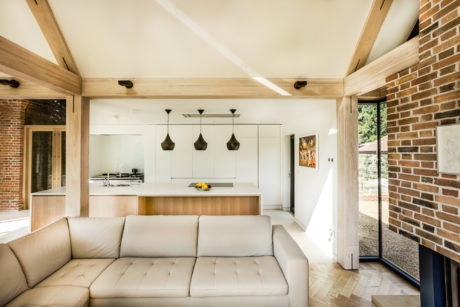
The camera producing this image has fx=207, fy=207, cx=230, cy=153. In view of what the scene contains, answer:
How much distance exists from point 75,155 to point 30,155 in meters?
4.34

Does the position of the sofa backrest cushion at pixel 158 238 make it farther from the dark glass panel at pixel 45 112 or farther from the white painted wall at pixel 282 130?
the dark glass panel at pixel 45 112

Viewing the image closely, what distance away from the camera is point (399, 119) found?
1948 mm

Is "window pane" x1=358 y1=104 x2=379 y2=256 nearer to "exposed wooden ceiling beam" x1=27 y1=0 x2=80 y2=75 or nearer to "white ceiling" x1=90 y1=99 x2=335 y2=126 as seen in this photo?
"white ceiling" x1=90 y1=99 x2=335 y2=126

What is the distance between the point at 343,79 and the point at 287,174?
352cm

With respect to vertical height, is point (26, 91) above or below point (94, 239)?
above

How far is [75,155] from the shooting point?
2.96m

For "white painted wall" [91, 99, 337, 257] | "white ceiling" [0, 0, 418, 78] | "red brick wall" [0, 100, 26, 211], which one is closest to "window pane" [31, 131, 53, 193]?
"red brick wall" [0, 100, 26, 211]

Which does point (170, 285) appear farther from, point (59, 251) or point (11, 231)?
point (11, 231)

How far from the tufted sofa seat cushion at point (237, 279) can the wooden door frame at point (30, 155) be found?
5968 millimetres

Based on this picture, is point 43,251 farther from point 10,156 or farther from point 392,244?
point 10,156

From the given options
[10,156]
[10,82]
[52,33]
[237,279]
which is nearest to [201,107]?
[52,33]

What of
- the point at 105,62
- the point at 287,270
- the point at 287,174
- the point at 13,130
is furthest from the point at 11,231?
the point at 287,174

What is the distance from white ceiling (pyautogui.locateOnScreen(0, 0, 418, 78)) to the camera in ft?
7.88

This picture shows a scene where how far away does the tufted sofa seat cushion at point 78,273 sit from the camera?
1.88 meters
